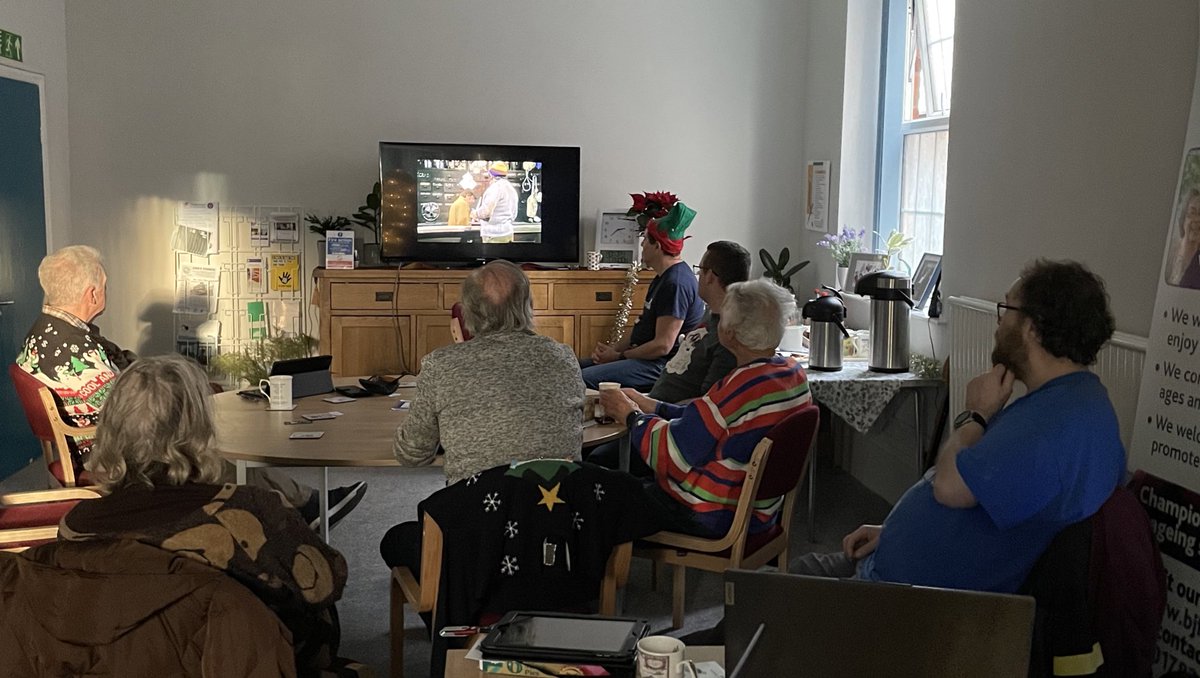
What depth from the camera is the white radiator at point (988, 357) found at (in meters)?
3.14

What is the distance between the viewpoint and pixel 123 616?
1968 millimetres

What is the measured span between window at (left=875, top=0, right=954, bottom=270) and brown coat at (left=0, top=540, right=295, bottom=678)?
4013mm

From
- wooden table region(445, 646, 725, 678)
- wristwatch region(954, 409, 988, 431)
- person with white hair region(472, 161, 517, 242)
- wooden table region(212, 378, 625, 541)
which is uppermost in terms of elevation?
person with white hair region(472, 161, 517, 242)

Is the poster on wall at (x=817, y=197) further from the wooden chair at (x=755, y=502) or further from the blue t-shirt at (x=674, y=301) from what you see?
the wooden chair at (x=755, y=502)

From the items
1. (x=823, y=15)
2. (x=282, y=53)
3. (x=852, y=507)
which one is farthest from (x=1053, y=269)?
(x=282, y=53)

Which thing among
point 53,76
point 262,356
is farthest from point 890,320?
point 53,76

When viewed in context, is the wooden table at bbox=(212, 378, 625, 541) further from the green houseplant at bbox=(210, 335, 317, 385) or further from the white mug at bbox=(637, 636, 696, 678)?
the green houseplant at bbox=(210, 335, 317, 385)

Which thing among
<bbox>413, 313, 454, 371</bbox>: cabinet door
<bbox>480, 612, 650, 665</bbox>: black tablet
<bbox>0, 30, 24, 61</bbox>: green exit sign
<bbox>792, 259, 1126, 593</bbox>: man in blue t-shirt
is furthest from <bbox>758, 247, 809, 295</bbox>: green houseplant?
<bbox>480, 612, 650, 665</bbox>: black tablet

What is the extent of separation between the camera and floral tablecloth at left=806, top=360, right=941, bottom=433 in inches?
180

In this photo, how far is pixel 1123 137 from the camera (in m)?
3.34

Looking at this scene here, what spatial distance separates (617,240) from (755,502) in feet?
12.0

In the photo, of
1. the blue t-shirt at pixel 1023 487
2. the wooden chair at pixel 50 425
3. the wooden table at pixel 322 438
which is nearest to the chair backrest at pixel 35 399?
the wooden chair at pixel 50 425

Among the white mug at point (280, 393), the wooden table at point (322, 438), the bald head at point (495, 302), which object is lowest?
the wooden table at point (322, 438)

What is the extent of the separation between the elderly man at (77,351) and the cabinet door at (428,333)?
2.42 meters
